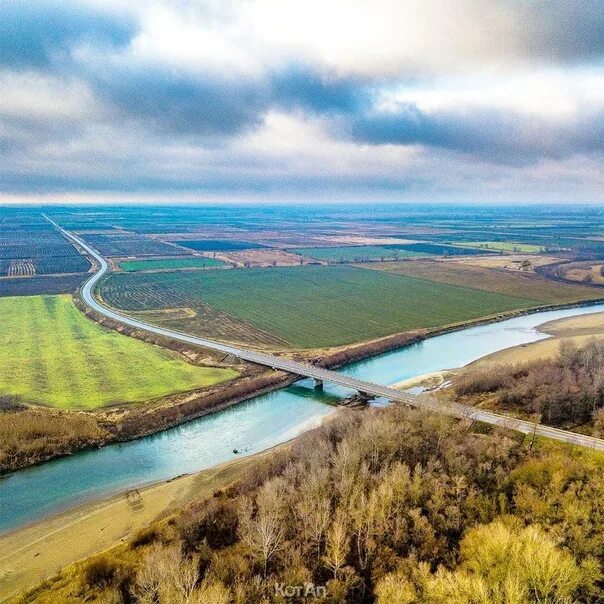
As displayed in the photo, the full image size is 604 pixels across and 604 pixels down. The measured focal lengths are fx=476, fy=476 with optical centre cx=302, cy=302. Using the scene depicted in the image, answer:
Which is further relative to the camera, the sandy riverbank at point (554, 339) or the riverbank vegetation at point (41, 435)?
the sandy riverbank at point (554, 339)

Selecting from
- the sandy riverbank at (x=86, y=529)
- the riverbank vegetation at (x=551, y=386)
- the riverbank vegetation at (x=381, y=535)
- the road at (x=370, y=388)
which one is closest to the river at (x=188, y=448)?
the sandy riverbank at (x=86, y=529)

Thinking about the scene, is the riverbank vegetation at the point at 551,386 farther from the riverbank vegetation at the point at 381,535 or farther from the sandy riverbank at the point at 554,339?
the riverbank vegetation at the point at 381,535

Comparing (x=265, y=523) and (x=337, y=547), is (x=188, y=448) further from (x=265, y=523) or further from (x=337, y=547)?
(x=337, y=547)

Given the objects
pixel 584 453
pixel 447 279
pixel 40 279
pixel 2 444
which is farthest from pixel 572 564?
pixel 40 279

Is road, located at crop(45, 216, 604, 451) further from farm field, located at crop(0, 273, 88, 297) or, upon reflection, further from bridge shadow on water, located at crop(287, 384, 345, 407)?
farm field, located at crop(0, 273, 88, 297)

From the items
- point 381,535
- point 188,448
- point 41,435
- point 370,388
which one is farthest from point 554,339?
point 41,435

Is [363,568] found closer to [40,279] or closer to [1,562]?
[1,562]

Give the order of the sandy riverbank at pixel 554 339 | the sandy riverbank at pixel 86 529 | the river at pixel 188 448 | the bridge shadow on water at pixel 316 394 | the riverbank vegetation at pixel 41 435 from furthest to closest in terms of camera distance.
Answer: the sandy riverbank at pixel 554 339 → the bridge shadow on water at pixel 316 394 → the riverbank vegetation at pixel 41 435 → the river at pixel 188 448 → the sandy riverbank at pixel 86 529
